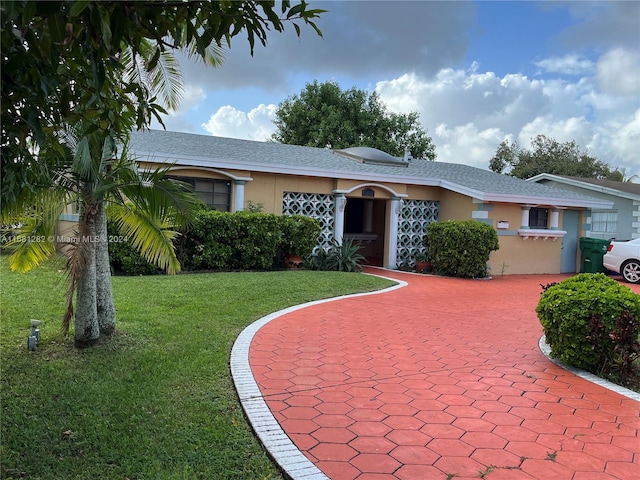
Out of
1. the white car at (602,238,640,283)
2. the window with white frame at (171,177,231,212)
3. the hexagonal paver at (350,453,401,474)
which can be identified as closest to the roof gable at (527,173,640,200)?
the white car at (602,238,640,283)

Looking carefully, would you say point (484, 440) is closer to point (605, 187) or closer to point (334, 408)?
point (334, 408)

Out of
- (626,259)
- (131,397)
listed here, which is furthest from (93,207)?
(626,259)

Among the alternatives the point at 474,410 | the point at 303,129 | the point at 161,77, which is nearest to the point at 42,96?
the point at 474,410

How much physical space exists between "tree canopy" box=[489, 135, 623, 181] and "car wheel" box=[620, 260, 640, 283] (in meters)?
24.1

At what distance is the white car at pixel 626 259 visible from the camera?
47.2ft

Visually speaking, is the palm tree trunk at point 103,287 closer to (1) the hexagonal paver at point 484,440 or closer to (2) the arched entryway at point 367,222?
(1) the hexagonal paver at point 484,440

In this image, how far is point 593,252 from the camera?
16062 millimetres

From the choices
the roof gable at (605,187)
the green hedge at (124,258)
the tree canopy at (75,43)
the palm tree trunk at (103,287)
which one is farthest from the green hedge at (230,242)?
the roof gable at (605,187)

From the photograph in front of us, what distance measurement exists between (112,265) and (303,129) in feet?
78.3

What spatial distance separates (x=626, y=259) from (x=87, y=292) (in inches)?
587

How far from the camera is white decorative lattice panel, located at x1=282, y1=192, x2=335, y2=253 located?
14.5 metres

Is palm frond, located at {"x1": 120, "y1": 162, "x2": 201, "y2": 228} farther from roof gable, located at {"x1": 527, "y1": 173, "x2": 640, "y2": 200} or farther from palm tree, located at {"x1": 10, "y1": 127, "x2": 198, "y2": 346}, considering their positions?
roof gable, located at {"x1": 527, "y1": 173, "x2": 640, "y2": 200}

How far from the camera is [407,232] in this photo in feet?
52.7

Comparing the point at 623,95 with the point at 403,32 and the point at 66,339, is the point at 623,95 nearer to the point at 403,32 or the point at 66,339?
the point at 403,32
